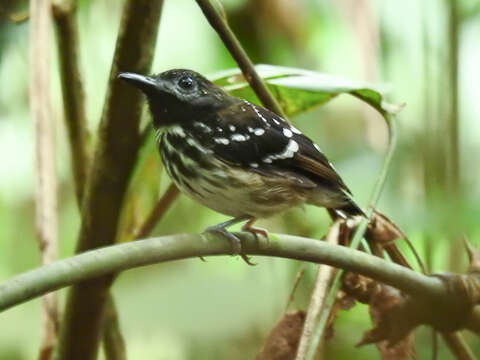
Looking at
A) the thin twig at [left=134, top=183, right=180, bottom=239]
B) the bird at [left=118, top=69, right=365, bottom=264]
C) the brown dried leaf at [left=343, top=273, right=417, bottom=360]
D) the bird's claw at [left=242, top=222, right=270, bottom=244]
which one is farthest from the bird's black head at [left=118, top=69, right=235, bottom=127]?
the brown dried leaf at [left=343, top=273, right=417, bottom=360]

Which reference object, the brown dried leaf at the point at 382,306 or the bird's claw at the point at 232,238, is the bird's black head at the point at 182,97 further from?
the brown dried leaf at the point at 382,306

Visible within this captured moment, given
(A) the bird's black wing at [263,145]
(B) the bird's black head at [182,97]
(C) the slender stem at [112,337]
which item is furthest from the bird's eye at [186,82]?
(C) the slender stem at [112,337]

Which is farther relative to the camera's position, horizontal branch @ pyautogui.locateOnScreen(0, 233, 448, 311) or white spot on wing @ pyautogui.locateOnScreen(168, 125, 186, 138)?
white spot on wing @ pyautogui.locateOnScreen(168, 125, 186, 138)

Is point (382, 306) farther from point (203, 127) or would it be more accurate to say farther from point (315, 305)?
point (203, 127)

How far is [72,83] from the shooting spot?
8.15ft

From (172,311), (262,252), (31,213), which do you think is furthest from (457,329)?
(31,213)

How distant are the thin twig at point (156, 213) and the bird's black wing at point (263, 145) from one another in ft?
0.80

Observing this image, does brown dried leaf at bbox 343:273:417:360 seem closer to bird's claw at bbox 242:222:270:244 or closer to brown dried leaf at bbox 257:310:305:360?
brown dried leaf at bbox 257:310:305:360

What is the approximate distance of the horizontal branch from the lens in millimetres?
1223

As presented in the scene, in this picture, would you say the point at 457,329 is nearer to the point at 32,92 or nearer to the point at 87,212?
the point at 87,212

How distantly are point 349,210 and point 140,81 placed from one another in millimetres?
620

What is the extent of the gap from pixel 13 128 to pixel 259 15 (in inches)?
54.6

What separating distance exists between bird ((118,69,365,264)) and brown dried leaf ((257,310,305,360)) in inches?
9.2

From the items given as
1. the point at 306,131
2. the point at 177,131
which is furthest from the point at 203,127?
the point at 306,131
